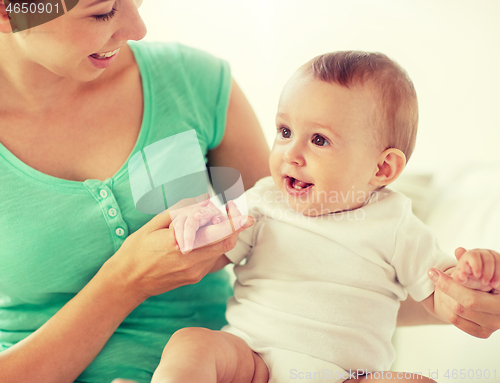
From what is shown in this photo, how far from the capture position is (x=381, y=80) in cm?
54

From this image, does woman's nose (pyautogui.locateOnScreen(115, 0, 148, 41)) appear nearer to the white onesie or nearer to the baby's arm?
the white onesie

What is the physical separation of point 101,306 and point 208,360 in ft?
0.63

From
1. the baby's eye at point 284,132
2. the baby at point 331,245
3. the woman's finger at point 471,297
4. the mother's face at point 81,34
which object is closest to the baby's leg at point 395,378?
the baby at point 331,245

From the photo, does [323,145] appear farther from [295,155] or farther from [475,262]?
[475,262]

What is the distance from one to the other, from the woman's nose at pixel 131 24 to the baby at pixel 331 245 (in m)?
0.21

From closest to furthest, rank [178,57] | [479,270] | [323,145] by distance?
[479,270], [323,145], [178,57]

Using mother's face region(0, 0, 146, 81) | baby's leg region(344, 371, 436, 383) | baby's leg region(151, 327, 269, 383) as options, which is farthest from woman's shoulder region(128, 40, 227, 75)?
baby's leg region(344, 371, 436, 383)

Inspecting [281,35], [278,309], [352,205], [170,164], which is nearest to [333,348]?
[278,309]

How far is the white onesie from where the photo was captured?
57 cm

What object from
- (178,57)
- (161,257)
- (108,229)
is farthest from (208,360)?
(178,57)

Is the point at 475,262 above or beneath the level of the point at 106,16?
beneath

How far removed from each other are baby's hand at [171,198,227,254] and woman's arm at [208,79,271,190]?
0.22 metres

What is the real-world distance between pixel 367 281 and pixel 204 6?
450mm

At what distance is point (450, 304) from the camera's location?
50 centimetres
